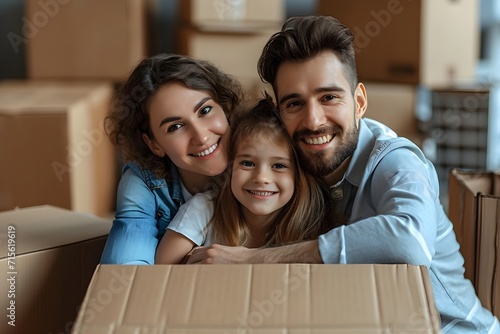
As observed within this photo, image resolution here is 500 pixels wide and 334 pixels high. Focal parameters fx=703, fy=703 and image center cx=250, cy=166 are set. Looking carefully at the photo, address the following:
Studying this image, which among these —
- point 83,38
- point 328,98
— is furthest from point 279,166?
point 83,38

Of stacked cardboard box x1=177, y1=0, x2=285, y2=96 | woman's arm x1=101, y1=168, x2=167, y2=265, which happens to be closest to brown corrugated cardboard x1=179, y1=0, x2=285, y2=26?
stacked cardboard box x1=177, y1=0, x2=285, y2=96

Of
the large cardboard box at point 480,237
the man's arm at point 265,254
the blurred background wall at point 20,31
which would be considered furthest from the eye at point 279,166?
the blurred background wall at point 20,31

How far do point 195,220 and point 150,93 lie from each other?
285 mm

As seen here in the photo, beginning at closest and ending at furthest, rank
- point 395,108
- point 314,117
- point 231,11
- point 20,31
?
point 314,117, point 395,108, point 231,11, point 20,31

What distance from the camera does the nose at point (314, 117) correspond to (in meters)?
1.32

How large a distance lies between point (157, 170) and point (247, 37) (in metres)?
1.56

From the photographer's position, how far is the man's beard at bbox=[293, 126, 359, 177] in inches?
53.1

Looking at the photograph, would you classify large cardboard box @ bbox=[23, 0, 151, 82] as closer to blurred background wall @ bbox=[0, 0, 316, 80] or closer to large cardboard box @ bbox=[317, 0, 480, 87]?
blurred background wall @ bbox=[0, 0, 316, 80]

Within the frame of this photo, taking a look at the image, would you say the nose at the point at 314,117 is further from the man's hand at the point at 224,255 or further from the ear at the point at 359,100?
the man's hand at the point at 224,255

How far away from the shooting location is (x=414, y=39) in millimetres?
2797

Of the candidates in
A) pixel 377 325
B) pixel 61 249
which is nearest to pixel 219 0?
pixel 61 249

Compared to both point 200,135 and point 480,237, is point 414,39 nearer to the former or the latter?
point 480,237

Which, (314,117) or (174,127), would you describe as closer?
(314,117)

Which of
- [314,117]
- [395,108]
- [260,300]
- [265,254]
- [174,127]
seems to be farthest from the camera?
[395,108]
